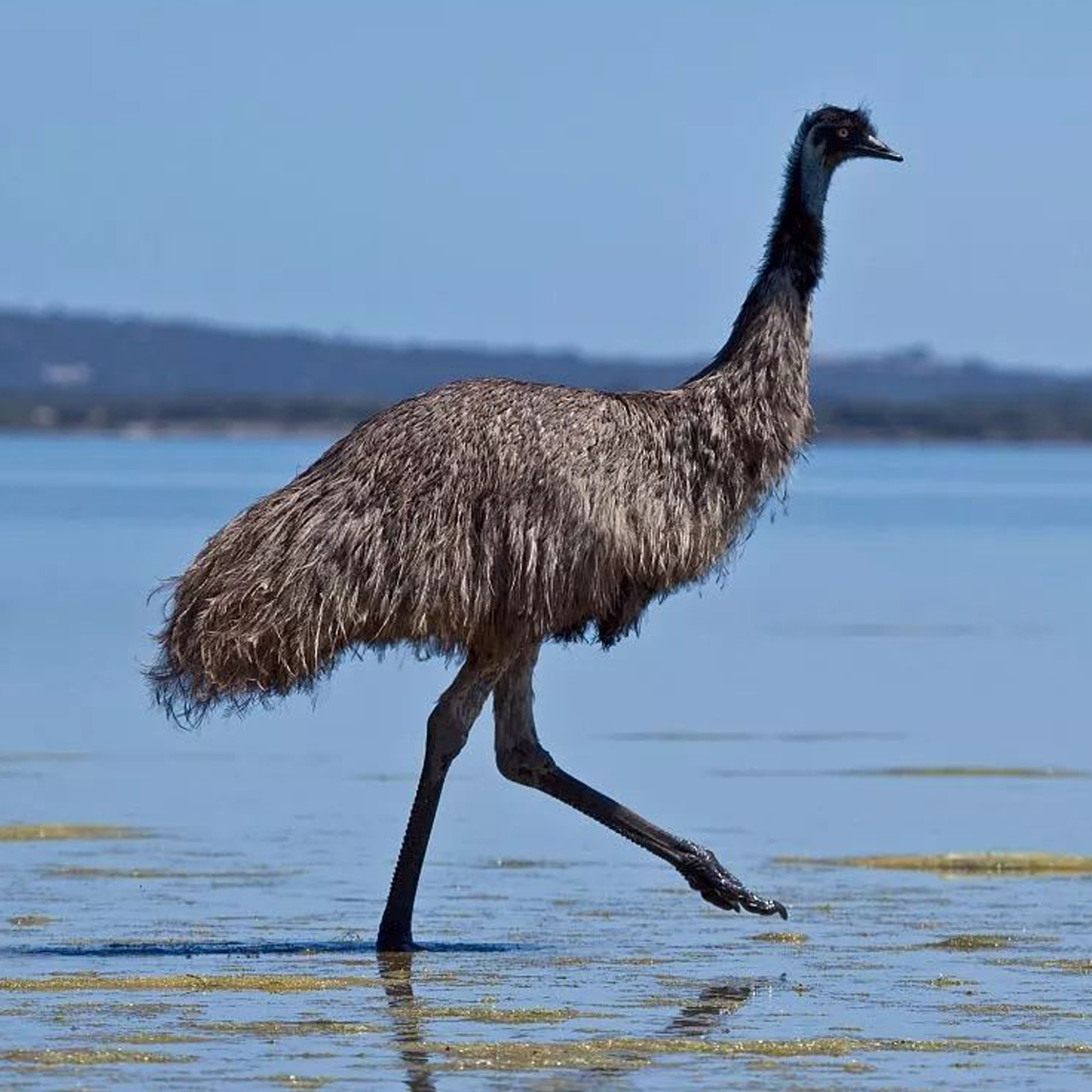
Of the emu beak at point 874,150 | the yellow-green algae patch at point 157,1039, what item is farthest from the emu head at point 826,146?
the yellow-green algae patch at point 157,1039

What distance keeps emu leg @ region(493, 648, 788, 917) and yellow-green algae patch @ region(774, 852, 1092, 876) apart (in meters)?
1.71

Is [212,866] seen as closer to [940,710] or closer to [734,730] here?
[734,730]

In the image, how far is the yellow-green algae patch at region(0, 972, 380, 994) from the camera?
10.5 meters

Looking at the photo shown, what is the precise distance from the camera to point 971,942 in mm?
11797

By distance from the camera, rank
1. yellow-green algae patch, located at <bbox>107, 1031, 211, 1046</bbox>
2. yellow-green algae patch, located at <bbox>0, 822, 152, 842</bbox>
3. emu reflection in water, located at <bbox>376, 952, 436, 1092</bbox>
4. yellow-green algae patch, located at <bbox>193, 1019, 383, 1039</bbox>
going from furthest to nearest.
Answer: yellow-green algae patch, located at <bbox>0, 822, 152, 842</bbox> < yellow-green algae patch, located at <bbox>193, 1019, 383, 1039</bbox> < yellow-green algae patch, located at <bbox>107, 1031, 211, 1046</bbox> < emu reflection in water, located at <bbox>376, 952, 436, 1092</bbox>

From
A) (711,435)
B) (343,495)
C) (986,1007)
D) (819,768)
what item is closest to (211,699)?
(343,495)

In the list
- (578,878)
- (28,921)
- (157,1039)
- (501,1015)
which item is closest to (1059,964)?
(501,1015)

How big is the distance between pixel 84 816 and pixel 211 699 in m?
3.88

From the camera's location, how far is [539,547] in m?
11.7

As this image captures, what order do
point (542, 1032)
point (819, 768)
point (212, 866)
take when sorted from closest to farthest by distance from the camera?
point (542, 1032) < point (212, 866) < point (819, 768)

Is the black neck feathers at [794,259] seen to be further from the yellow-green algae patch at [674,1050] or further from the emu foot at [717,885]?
the yellow-green algae patch at [674,1050]

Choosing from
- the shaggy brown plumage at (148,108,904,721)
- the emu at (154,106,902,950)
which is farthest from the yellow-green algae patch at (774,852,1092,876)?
the shaggy brown plumage at (148,108,904,721)

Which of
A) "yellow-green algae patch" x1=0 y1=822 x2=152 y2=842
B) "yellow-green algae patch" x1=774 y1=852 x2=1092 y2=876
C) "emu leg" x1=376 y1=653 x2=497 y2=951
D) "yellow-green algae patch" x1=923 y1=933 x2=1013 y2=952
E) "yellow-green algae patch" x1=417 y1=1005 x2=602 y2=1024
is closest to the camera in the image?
"yellow-green algae patch" x1=417 y1=1005 x2=602 y2=1024

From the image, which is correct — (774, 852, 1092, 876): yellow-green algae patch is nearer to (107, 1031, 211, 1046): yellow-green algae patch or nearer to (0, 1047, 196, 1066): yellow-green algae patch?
(107, 1031, 211, 1046): yellow-green algae patch
